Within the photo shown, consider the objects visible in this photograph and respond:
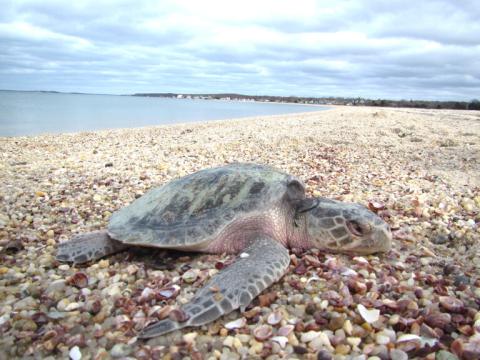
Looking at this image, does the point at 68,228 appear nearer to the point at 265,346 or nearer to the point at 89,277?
the point at 89,277

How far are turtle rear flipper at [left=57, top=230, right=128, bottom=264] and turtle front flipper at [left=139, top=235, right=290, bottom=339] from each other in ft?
4.17

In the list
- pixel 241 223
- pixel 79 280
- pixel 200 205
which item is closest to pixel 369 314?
pixel 241 223

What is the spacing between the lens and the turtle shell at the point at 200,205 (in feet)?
11.0

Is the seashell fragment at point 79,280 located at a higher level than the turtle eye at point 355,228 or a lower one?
lower

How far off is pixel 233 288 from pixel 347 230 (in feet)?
4.28

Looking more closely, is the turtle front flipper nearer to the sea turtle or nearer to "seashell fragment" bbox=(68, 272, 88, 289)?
the sea turtle

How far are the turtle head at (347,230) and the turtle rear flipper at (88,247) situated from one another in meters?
1.92

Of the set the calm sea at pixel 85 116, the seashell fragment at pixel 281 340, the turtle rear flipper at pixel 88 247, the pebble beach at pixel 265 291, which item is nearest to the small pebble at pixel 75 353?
the pebble beach at pixel 265 291

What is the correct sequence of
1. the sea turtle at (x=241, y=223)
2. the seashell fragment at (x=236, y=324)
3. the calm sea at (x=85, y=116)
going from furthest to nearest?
the calm sea at (x=85, y=116) → the sea turtle at (x=241, y=223) → the seashell fragment at (x=236, y=324)

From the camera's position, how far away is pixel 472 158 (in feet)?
27.8

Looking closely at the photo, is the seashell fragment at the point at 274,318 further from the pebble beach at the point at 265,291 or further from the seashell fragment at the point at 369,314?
the seashell fragment at the point at 369,314

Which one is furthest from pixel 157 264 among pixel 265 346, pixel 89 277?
pixel 265 346

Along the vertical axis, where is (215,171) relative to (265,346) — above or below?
above

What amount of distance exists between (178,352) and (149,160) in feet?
22.3
